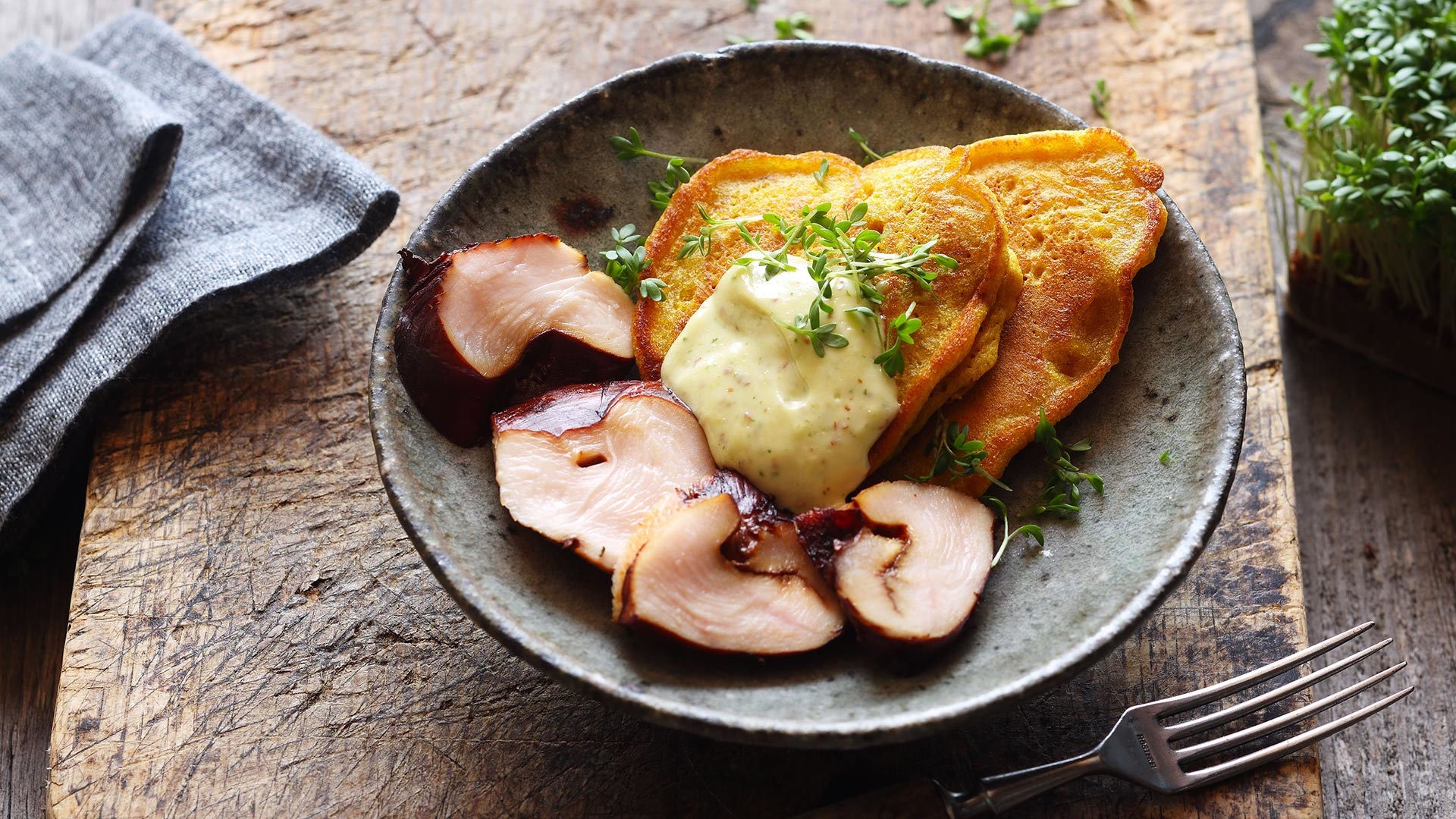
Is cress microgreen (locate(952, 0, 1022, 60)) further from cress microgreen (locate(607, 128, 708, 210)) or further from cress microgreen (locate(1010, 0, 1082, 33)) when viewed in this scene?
cress microgreen (locate(607, 128, 708, 210))

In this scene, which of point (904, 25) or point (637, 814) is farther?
point (904, 25)

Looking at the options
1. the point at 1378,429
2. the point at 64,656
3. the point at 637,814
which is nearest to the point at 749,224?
the point at 637,814

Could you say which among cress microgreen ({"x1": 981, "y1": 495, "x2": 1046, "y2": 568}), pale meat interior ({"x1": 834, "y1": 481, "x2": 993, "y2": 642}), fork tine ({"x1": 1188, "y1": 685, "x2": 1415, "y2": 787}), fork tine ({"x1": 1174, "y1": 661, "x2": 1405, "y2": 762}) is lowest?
fork tine ({"x1": 1188, "y1": 685, "x2": 1415, "y2": 787})

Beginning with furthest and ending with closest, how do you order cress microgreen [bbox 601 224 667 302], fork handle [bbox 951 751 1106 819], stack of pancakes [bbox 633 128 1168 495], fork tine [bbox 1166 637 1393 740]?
cress microgreen [bbox 601 224 667 302] < stack of pancakes [bbox 633 128 1168 495] < fork tine [bbox 1166 637 1393 740] < fork handle [bbox 951 751 1106 819]

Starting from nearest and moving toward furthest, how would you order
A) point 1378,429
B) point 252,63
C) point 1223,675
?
point 1223,675
point 1378,429
point 252,63

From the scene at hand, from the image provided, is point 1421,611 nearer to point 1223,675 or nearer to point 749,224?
point 1223,675

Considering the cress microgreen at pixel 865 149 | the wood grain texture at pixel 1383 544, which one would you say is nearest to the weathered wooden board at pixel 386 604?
the wood grain texture at pixel 1383 544

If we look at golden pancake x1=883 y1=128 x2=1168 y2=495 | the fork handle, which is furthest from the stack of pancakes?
the fork handle

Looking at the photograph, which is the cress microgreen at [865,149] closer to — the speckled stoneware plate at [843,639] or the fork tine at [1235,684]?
the speckled stoneware plate at [843,639]
